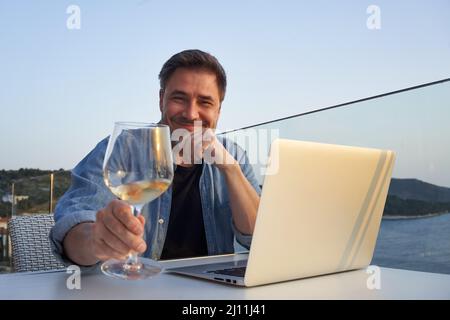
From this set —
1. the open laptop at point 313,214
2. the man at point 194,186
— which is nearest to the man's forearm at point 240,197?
the man at point 194,186

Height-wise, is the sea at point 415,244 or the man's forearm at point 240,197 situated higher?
the man's forearm at point 240,197

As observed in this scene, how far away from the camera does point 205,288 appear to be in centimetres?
70

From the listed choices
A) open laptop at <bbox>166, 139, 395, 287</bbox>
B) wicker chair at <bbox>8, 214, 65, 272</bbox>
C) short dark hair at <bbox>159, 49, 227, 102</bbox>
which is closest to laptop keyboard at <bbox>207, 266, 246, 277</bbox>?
open laptop at <bbox>166, 139, 395, 287</bbox>

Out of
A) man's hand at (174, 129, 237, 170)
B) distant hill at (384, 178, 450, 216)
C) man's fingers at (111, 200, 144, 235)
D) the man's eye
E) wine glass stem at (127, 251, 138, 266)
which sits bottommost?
distant hill at (384, 178, 450, 216)

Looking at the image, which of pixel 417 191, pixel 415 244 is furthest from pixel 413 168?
pixel 415 244

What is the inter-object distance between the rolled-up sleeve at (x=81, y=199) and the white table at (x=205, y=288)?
87mm

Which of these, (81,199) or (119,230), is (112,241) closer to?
(119,230)

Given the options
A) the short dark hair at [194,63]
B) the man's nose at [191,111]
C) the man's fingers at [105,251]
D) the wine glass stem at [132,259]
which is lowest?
the wine glass stem at [132,259]

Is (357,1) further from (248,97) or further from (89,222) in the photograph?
(89,222)

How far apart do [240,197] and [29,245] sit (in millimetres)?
737

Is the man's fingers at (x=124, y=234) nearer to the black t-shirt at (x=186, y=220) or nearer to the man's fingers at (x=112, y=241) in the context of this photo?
the man's fingers at (x=112, y=241)

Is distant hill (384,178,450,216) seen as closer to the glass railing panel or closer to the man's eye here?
the glass railing panel

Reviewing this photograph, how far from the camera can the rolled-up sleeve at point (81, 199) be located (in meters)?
0.90

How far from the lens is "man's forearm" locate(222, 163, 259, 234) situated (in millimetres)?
1361
